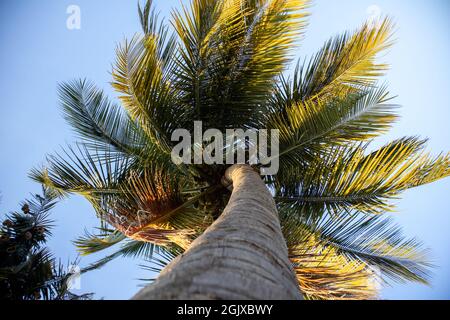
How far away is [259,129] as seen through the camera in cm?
534

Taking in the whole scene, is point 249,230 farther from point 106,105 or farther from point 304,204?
point 106,105

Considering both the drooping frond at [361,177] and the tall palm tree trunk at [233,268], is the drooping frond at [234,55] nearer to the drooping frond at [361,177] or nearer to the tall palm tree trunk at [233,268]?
the drooping frond at [361,177]

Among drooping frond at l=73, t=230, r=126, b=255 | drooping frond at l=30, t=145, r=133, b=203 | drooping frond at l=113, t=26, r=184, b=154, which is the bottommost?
drooping frond at l=73, t=230, r=126, b=255

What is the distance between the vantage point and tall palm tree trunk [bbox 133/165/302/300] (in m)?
1.08

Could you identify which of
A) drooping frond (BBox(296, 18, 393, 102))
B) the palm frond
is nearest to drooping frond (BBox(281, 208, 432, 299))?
the palm frond

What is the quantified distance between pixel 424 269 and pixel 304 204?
5.32 ft

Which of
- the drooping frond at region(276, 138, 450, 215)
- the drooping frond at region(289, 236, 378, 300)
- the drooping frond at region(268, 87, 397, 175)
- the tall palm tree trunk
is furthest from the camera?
the drooping frond at region(268, 87, 397, 175)

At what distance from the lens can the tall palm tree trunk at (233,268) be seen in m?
1.08

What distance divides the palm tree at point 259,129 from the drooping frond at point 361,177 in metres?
0.02

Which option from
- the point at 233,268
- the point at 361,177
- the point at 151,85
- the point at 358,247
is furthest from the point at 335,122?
the point at 233,268

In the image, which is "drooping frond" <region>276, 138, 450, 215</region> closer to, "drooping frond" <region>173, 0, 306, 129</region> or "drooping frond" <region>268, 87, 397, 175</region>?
"drooping frond" <region>268, 87, 397, 175</region>

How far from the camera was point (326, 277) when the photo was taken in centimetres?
303

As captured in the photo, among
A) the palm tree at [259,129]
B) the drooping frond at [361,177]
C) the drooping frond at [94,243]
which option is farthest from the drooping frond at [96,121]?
the drooping frond at [361,177]

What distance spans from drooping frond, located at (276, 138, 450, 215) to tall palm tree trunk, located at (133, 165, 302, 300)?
2469mm
